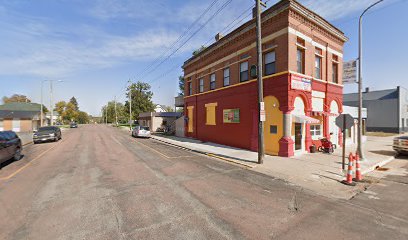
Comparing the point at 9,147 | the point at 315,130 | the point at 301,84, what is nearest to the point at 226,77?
the point at 301,84

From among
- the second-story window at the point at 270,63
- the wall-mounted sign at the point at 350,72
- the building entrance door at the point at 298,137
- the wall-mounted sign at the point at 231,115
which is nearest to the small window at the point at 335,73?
the wall-mounted sign at the point at 350,72

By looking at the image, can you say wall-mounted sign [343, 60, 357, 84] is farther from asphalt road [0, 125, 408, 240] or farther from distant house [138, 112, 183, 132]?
distant house [138, 112, 183, 132]

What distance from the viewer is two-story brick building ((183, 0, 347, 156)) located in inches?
490

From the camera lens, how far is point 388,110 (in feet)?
112

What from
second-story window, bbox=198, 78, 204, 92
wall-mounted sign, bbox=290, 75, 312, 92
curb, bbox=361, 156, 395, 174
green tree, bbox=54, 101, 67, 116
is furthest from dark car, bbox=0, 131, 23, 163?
green tree, bbox=54, 101, 67, 116

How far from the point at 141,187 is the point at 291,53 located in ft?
38.5

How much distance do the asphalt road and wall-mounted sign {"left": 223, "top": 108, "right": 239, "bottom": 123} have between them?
27.2 feet

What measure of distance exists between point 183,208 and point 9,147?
35.0 feet

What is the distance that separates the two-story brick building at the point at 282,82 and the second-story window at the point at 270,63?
0.07 m

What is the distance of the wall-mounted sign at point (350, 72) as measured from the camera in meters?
11.9

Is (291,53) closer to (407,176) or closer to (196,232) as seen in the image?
(407,176)

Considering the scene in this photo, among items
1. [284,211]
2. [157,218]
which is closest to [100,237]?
[157,218]

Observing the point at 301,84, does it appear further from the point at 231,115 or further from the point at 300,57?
the point at 231,115

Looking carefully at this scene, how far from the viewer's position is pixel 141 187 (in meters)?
6.73
